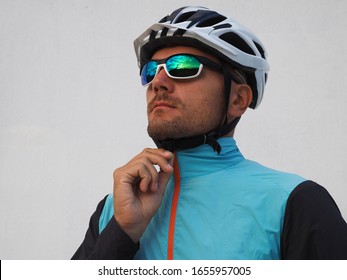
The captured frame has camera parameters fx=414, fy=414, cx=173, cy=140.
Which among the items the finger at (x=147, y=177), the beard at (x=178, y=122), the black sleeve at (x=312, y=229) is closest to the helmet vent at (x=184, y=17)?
the beard at (x=178, y=122)

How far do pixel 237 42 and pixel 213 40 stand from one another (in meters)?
0.19

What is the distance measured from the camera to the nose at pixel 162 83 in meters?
1.27

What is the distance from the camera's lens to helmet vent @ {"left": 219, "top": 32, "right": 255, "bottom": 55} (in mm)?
1423

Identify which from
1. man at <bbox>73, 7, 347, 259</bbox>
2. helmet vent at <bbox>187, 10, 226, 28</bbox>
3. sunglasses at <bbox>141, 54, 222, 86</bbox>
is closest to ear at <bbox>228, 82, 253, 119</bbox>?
man at <bbox>73, 7, 347, 259</bbox>

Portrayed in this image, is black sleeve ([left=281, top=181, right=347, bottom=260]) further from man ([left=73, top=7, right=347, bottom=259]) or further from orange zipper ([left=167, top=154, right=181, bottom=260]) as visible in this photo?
orange zipper ([left=167, top=154, right=181, bottom=260])

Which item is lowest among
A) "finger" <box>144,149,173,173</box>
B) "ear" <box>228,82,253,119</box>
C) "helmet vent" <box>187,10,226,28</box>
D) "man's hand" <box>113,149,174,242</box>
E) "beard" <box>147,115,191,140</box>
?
"man's hand" <box>113,149,174,242</box>

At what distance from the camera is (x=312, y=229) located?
3.30 feet

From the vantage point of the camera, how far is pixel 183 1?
4133 millimetres

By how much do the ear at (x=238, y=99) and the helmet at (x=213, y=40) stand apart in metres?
0.06

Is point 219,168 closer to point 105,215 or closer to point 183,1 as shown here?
point 105,215

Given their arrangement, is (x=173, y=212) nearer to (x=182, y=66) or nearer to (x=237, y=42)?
(x=182, y=66)

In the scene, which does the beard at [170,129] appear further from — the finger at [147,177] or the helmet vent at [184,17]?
the helmet vent at [184,17]

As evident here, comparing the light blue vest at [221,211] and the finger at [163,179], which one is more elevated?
the finger at [163,179]

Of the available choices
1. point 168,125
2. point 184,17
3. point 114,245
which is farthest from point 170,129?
point 184,17
